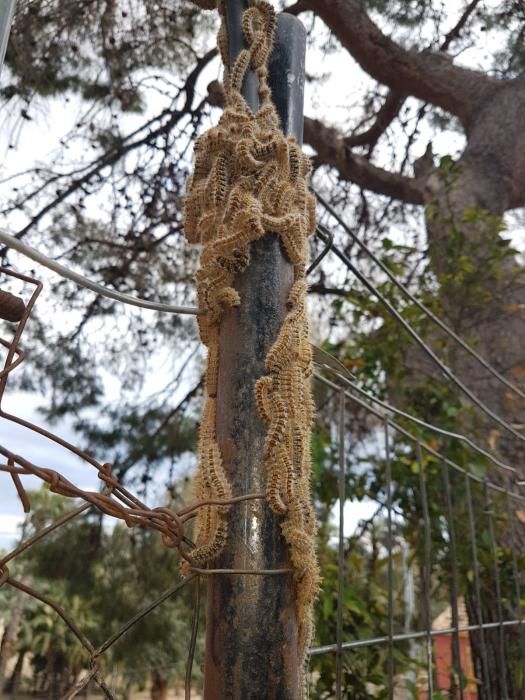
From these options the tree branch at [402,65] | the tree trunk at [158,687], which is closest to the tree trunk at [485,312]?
the tree branch at [402,65]

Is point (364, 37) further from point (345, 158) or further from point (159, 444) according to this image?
point (159, 444)

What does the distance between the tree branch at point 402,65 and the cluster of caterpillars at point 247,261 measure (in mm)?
2384

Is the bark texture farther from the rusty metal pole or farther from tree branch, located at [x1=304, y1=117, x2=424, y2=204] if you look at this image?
the rusty metal pole

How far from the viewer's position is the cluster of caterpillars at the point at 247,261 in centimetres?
57

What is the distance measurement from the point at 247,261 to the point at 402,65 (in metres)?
2.81

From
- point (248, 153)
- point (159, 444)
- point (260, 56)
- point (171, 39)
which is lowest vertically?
point (248, 153)

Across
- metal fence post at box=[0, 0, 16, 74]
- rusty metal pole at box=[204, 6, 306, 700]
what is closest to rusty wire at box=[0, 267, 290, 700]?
rusty metal pole at box=[204, 6, 306, 700]

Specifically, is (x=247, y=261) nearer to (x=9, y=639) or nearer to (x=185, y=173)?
(x=185, y=173)

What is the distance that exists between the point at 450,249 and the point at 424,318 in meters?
0.37

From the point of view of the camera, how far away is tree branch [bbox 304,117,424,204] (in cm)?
283

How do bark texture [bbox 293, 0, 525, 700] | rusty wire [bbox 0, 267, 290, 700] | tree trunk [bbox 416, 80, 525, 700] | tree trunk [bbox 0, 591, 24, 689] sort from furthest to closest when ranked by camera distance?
bark texture [bbox 293, 0, 525, 700], tree trunk [bbox 0, 591, 24, 689], tree trunk [bbox 416, 80, 525, 700], rusty wire [bbox 0, 267, 290, 700]

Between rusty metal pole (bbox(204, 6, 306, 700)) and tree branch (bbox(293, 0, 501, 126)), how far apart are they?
103 inches

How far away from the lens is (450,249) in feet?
7.73

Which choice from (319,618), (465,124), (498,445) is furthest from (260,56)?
(465,124)
